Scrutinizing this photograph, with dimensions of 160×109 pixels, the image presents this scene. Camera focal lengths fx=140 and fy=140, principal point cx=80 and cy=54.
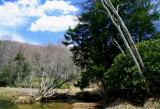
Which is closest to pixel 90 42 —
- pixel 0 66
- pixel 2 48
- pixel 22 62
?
pixel 22 62

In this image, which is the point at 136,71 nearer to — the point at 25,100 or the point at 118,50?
the point at 118,50

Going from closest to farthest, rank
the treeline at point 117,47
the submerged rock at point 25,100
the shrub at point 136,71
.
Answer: the shrub at point 136,71 → the treeline at point 117,47 → the submerged rock at point 25,100

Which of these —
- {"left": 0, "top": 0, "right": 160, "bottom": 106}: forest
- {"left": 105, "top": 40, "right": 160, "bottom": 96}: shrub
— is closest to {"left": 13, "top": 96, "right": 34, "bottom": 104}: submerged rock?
{"left": 0, "top": 0, "right": 160, "bottom": 106}: forest

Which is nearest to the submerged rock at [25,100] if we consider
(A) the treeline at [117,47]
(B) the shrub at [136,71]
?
(A) the treeline at [117,47]

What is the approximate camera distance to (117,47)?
12750 mm

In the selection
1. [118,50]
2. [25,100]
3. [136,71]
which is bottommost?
[25,100]

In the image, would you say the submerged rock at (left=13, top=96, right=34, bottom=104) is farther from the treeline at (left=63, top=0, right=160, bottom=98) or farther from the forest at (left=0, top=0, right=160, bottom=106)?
the treeline at (left=63, top=0, right=160, bottom=98)

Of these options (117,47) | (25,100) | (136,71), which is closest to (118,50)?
(117,47)

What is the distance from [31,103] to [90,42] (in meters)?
8.32

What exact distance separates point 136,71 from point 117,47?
575cm

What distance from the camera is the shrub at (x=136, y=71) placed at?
7.12 m

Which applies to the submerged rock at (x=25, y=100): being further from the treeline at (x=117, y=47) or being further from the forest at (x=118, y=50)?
the treeline at (x=117, y=47)

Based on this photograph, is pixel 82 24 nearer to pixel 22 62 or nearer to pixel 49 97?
pixel 49 97

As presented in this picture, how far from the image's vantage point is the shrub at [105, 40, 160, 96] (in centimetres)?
712
